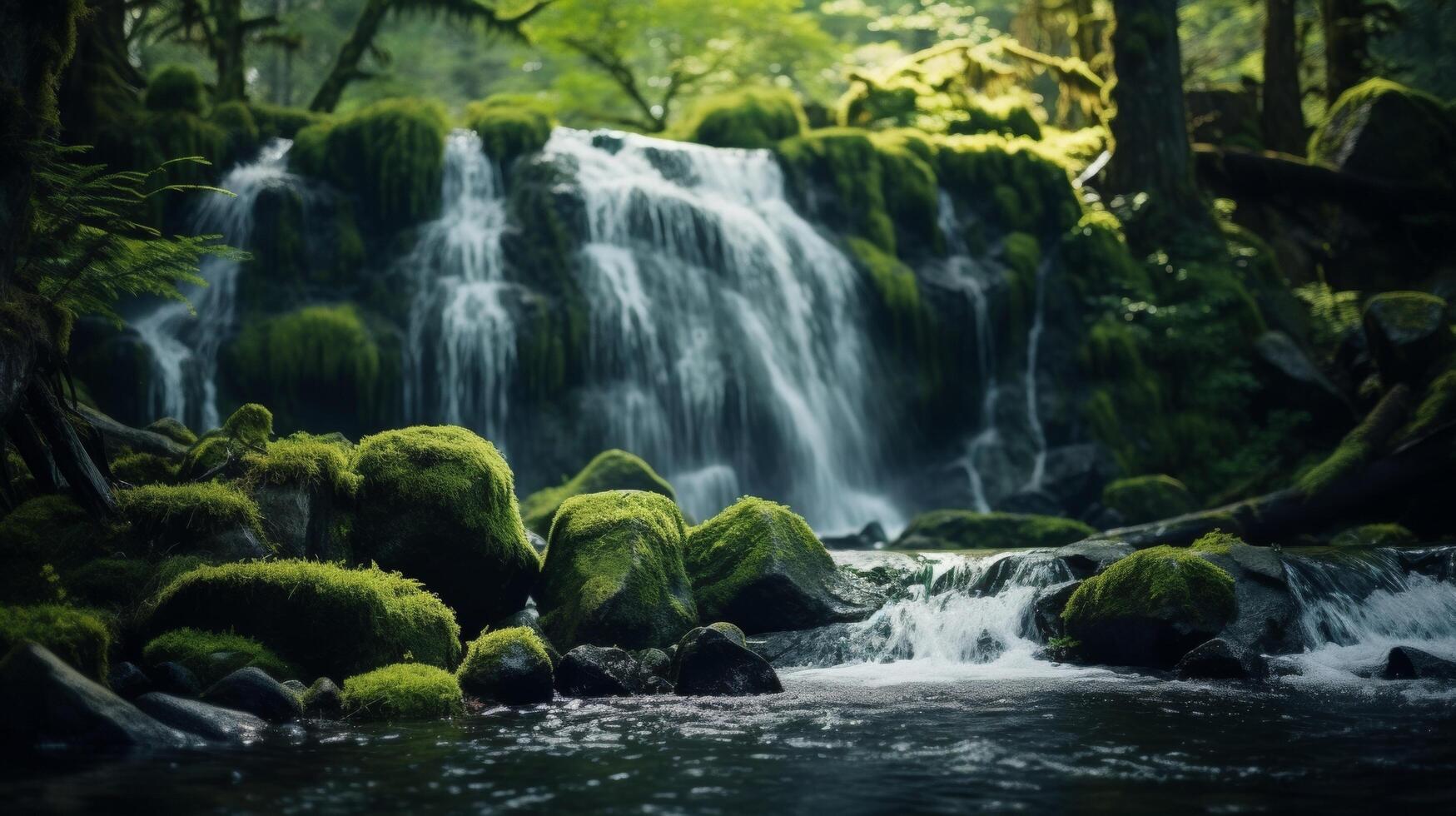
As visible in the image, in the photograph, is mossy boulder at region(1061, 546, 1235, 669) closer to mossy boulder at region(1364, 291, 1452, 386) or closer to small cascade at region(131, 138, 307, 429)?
mossy boulder at region(1364, 291, 1452, 386)

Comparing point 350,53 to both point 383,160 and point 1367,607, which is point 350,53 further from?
point 1367,607

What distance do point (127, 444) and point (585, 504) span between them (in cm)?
409

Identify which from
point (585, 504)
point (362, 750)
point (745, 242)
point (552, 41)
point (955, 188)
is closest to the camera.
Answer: point (362, 750)

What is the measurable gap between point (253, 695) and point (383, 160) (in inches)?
503

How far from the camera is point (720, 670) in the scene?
8141 millimetres

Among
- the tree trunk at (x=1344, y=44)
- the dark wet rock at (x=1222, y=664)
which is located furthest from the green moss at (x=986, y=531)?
the tree trunk at (x=1344, y=44)

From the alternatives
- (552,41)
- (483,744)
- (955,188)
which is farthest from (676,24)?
(483,744)

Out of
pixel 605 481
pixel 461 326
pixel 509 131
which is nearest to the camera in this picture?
pixel 605 481

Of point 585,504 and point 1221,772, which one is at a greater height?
point 585,504

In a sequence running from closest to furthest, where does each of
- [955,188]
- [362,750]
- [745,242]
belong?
[362,750] → [745,242] → [955,188]

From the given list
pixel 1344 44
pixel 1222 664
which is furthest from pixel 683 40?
pixel 1222 664

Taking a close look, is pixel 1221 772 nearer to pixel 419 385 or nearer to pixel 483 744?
pixel 483 744

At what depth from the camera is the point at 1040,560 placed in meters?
10.6

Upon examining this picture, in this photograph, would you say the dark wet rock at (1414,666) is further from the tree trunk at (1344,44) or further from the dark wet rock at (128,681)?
the tree trunk at (1344,44)
